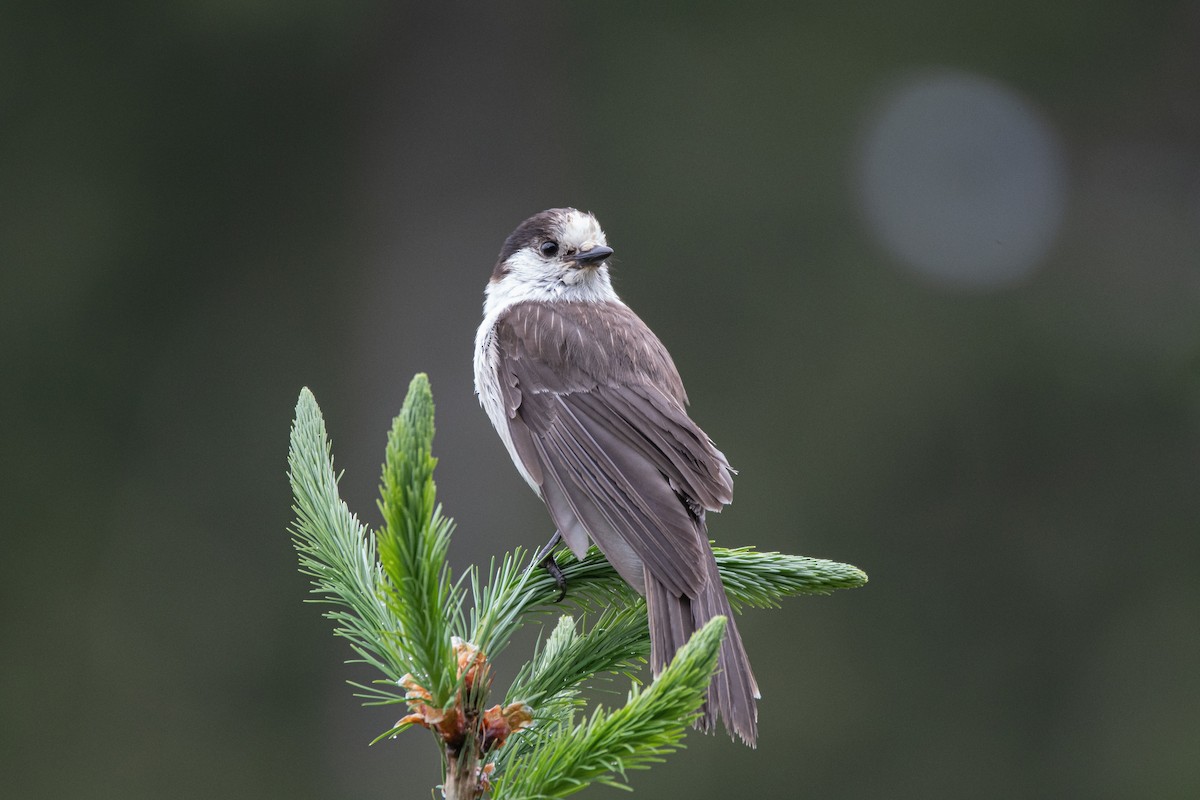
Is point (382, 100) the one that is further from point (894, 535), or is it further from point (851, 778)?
point (851, 778)

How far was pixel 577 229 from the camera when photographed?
3838 millimetres

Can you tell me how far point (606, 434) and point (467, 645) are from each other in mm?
1331

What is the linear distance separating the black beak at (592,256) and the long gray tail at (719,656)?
154 centimetres

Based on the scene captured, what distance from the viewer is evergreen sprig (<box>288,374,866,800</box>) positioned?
56.1 inches

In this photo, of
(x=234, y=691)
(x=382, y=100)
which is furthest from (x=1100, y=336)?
(x=234, y=691)

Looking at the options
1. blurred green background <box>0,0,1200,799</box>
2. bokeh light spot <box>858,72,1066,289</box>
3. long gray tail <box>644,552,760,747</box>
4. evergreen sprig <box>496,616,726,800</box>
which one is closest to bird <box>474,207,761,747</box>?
long gray tail <box>644,552,760,747</box>

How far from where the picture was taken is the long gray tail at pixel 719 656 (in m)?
2.00

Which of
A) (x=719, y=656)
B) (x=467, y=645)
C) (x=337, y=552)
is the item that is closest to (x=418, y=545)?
(x=467, y=645)

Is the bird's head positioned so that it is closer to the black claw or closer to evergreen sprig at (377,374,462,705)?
the black claw

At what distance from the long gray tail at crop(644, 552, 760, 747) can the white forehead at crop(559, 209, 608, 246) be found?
5.81 feet

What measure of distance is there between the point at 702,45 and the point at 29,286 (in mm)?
4897

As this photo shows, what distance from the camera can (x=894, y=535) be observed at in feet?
29.7

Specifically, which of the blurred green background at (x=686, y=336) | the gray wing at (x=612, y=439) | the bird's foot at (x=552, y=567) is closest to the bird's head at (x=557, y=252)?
the gray wing at (x=612, y=439)

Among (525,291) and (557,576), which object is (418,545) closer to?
(557,576)
